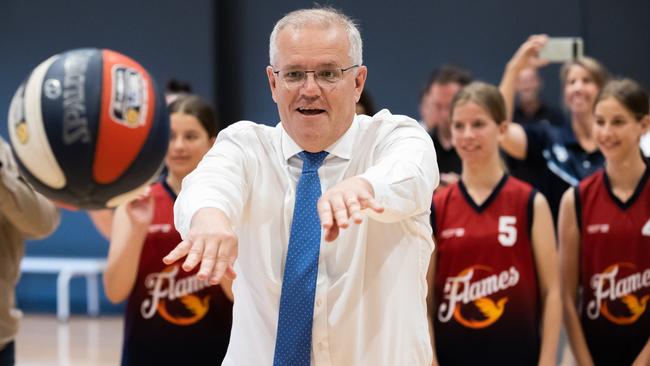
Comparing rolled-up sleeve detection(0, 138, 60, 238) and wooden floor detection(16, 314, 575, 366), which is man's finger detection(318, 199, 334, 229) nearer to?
rolled-up sleeve detection(0, 138, 60, 238)

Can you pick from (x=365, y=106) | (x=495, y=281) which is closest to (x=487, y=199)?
(x=495, y=281)

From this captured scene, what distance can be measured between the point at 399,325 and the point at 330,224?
2.04 ft

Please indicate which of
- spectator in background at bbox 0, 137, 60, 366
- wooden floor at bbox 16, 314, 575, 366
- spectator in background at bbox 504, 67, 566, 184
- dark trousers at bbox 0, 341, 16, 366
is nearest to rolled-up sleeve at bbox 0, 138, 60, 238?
spectator in background at bbox 0, 137, 60, 366

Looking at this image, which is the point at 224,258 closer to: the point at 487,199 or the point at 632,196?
the point at 487,199

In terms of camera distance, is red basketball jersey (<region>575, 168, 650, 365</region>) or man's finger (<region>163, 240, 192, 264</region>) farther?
red basketball jersey (<region>575, 168, 650, 365</region>)

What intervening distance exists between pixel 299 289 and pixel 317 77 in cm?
54

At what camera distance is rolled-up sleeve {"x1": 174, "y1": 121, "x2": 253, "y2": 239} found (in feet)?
7.32

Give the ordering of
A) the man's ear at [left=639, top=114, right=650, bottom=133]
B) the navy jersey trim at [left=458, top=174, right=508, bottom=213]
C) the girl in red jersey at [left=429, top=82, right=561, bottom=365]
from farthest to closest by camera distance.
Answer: the man's ear at [left=639, top=114, right=650, bottom=133], the navy jersey trim at [left=458, top=174, right=508, bottom=213], the girl in red jersey at [left=429, top=82, right=561, bottom=365]

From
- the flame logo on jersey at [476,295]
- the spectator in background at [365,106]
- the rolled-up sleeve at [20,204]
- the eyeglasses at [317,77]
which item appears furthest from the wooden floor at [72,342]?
the eyeglasses at [317,77]

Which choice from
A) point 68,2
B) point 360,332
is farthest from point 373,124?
point 68,2

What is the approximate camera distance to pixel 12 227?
12.2 ft

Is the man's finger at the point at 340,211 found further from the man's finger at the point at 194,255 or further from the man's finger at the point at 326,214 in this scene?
the man's finger at the point at 194,255

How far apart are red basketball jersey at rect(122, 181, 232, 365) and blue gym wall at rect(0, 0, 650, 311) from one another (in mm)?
6051

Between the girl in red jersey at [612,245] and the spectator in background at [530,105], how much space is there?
4.33 meters
